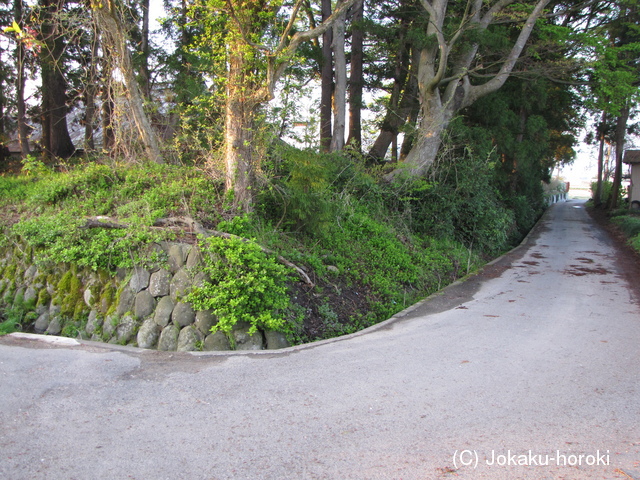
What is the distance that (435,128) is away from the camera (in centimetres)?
1402

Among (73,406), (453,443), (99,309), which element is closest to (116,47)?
(99,309)

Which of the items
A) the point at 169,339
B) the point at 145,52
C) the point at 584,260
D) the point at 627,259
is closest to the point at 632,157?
the point at 627,259

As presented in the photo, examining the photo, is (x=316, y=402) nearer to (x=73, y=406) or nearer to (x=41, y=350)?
(x=73, y=406)

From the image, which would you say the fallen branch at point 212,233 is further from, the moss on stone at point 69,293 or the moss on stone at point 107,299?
the moss on stone at point 69,293

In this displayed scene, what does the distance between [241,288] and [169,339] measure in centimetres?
121

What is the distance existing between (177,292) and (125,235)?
56.9 inches

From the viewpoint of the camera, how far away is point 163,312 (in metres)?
6.43

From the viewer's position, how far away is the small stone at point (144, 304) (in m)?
6.58

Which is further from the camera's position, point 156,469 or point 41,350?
point 41,350

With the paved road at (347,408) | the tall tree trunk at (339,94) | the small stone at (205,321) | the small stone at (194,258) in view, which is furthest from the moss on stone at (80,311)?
the tall tree trunk at (339,94)

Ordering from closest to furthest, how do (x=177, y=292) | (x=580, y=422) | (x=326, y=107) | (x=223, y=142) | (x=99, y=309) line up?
(x=580, y=422) < (x=177, y=292) < (x=99, y=309) < (x=223, y=142) < (x=326, y=107)

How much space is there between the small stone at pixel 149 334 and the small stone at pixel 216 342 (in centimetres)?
81

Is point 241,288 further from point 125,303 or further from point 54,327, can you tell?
point 54,327

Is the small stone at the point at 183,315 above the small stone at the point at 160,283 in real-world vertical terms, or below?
below
